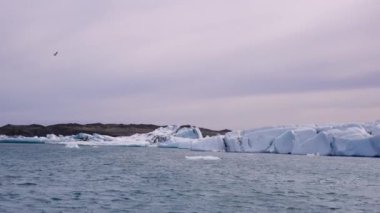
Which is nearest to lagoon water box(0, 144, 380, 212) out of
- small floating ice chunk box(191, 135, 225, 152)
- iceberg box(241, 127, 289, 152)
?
iceberg box(241, 127, 289, 152)

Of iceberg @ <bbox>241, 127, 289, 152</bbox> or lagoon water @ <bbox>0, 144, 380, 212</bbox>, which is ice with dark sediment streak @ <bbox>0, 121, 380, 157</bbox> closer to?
iceberg @ <bbox>241, 127, 289, 152</bbox>

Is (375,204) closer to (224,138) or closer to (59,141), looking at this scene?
(224,138)

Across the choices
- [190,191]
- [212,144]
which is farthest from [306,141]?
[190,191]

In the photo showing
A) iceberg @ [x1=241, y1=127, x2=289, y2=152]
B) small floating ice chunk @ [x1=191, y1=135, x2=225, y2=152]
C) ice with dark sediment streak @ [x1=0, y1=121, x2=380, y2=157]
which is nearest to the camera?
ice with dark sediment streak @ [x1=0, y1=121, x2=380, y2=157]

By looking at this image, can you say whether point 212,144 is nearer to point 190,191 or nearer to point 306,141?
point 306,141

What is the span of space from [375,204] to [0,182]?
14.4 metres

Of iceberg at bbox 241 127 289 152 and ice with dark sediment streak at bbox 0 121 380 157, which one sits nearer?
ice with dark sediment streak at bbox 0 121 380 157

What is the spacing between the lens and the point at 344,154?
148ft

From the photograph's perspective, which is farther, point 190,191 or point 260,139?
point 260,139

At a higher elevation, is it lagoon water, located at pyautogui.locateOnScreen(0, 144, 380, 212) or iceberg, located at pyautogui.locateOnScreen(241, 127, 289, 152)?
iceberg, located at pyautogui.locateOnScreen(241, 127, 289, 152)

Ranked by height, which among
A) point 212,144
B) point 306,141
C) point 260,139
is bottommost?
point 212,144

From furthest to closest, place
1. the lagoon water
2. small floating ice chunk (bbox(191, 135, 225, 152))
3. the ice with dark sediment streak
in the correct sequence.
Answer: small floating ice chunk (bbox(191, 135, 225, 152)) → the ice with dark sediment streak → the lagoon water

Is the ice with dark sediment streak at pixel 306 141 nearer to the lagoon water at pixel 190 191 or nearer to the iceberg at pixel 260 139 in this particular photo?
the iceberg at pixel 260 139

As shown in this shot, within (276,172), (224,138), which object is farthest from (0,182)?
(224,138)
